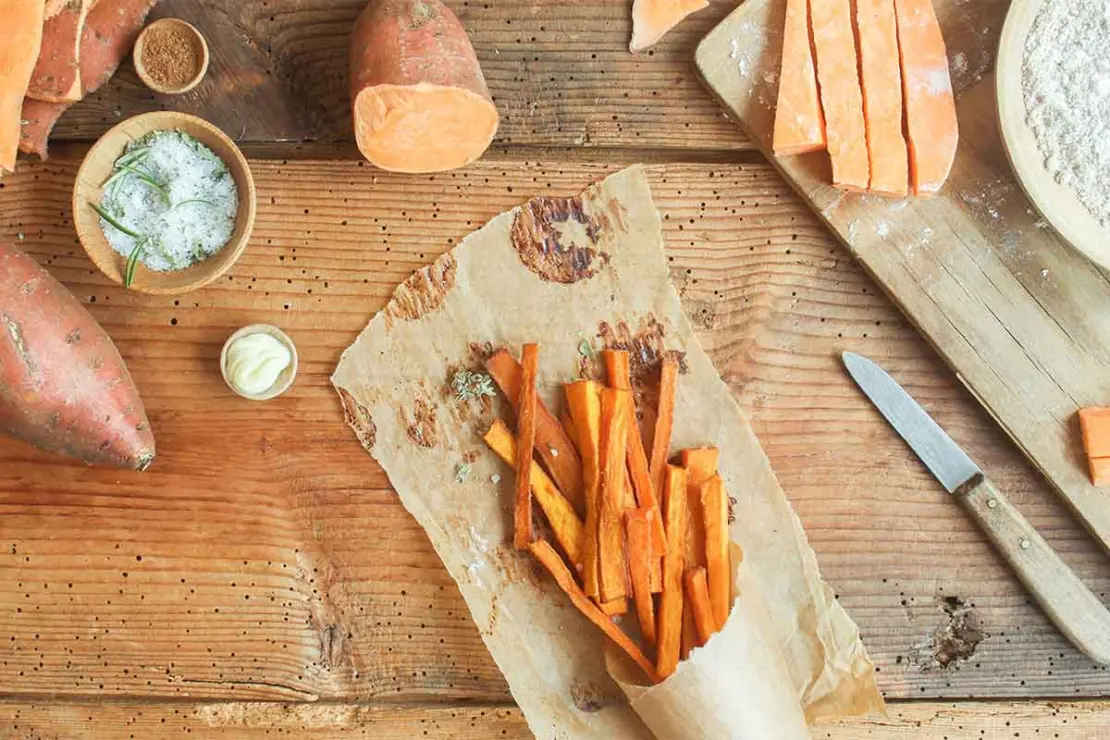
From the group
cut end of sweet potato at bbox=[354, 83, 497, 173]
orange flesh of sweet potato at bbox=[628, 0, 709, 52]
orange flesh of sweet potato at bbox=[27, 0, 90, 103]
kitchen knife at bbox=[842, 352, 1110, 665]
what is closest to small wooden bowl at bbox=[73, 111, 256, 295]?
orange flesh of sweet potato at bbox=[27, 0, 90, 103]

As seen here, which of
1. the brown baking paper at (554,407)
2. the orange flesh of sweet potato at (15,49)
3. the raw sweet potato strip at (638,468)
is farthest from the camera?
the brown baking paper at (554,407)

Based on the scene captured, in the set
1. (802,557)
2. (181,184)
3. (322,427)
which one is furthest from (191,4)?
(802,557)

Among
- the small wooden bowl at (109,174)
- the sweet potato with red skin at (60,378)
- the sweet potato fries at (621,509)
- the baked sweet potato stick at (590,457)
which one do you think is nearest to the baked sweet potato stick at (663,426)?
the sweet potato fries at (621,509)

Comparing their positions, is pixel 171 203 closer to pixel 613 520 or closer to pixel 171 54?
pixel 171 54

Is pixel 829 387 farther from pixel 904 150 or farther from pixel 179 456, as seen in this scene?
pixel 179 456

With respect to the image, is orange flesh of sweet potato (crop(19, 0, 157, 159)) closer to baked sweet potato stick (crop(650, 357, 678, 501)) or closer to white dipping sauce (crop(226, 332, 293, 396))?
white dipping sauce (crop(226, 332, 293, 396))

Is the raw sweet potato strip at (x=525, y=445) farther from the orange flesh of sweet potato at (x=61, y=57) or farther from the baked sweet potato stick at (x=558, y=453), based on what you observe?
the orange flesh of sweet potato at (x=61, y=57)

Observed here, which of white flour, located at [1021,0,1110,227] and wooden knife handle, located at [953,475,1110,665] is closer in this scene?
white flour, located at [1021,0,1110,227]

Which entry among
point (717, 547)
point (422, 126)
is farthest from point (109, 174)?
point (717, 547)

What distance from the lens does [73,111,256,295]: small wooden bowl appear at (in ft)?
5.09

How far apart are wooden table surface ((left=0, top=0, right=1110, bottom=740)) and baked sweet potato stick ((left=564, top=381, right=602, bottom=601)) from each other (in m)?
0.28

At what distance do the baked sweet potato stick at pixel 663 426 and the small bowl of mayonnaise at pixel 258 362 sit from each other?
2.20 ft

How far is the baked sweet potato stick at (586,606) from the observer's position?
156cm

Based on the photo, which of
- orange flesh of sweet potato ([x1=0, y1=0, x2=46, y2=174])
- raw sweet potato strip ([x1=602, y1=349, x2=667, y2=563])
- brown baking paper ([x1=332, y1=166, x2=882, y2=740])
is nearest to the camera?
orange flesh of sweet potato ([x1=0, y1=0, x2=46, y2=174])
